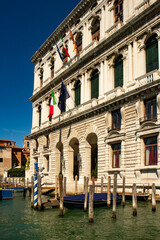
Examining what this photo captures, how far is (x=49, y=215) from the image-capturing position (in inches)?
544

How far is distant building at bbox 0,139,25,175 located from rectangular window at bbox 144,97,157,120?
42482 mm

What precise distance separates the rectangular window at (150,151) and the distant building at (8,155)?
42211 mm

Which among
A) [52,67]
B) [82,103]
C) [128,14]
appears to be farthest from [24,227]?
[52,67]

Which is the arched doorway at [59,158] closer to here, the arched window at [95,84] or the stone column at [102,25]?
the arched window at [95,84]

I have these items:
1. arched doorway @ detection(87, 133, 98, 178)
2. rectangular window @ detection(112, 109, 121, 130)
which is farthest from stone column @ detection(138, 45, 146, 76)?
arched doorway @ detection(87, 133, 98, 178)

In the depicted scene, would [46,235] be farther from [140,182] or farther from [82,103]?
[82,103]

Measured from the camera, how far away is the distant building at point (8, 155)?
58.9 metres

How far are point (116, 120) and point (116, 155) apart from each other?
2.68 m

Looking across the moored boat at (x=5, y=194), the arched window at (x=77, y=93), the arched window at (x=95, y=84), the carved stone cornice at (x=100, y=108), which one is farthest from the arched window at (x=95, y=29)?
the moored boat at (x=5, y=194)

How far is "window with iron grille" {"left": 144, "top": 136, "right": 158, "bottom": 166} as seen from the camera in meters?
17.9

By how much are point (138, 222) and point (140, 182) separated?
6.73 meters

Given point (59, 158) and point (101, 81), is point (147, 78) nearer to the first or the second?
point (101, 81)

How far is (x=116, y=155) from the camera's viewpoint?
21.1 m

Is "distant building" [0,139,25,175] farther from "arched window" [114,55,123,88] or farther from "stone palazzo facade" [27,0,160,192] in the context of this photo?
"arched window" [114,55,123,88]
